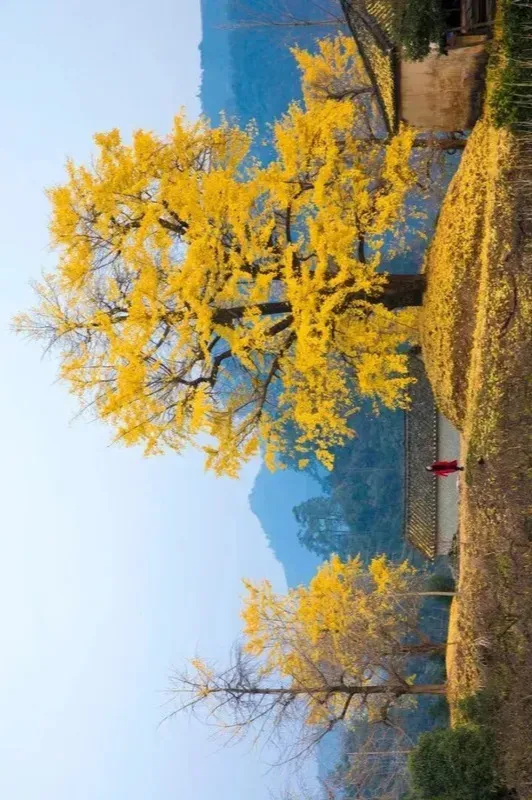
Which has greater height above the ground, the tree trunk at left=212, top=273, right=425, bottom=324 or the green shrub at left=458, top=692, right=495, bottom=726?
the tree trunk at left=212, top=273, right=425, bottom=324

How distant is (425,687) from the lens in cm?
1470

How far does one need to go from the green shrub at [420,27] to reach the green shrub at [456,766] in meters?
10.4

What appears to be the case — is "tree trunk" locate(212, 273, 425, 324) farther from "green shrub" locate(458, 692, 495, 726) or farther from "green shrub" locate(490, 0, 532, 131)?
"green shrub" locate(458, 692, 495, 726)

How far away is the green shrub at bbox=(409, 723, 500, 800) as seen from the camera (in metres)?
9.37

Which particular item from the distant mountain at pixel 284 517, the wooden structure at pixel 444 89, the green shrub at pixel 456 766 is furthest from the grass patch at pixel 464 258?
the distant mountain at pixel 284 517

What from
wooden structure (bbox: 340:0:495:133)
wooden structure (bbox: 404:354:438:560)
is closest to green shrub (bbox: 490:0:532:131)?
wooden structure (bbox: 340:0:495:133)

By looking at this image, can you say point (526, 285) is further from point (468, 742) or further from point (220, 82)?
point (220, 82)

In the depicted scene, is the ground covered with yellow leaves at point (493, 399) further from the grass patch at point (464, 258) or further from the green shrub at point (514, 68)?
the green shrub at point (514, 68)

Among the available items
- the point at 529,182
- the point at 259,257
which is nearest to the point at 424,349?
the point at 259,257

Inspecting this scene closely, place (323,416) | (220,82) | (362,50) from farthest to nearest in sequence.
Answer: (220,82)
(323,416)
(362,50)

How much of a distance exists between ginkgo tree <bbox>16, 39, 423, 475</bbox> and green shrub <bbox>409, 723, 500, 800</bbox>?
6573mm

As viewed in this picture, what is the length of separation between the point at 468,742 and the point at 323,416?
22.6ft

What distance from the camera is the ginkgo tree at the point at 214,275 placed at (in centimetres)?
1323

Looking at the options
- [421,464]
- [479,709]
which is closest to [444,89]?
[479,709]
